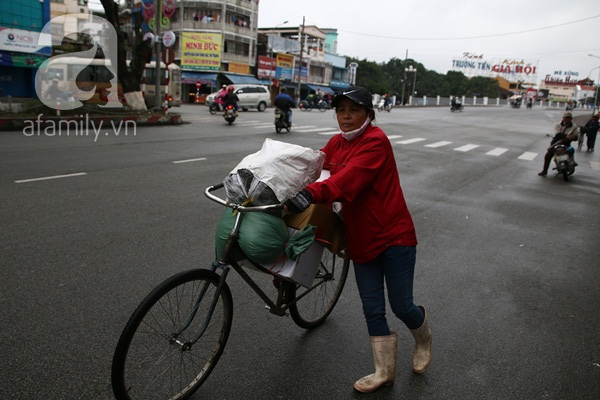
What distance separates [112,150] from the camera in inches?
451

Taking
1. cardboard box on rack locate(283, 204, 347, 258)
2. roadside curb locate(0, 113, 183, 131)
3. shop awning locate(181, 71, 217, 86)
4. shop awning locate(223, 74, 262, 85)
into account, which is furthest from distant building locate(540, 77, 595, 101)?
cardboard box on rack locate(283, 204, 347, 258)

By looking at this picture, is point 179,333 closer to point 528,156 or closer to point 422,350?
point 422,350

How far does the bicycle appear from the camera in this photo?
226 centimetres

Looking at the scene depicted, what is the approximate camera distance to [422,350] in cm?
301

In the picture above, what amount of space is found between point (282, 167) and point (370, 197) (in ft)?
1.73

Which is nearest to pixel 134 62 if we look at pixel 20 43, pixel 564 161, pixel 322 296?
pixel 20 43

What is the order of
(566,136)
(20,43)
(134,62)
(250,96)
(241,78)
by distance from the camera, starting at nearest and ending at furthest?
1. (566,136)
2. (134,62)
3. (20,43)
4. (250,96)
5. (241,78)

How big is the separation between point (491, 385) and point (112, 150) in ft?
34.3

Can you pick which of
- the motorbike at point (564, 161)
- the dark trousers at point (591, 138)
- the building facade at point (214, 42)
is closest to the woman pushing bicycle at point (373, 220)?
the motorbike at point (564, 161)

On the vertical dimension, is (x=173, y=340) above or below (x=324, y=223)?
below

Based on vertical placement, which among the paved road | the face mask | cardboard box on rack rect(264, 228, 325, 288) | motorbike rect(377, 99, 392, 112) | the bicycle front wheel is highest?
motorbike rect(377, 99, 392, 112)

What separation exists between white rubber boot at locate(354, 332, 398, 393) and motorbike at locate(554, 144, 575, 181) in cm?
1024

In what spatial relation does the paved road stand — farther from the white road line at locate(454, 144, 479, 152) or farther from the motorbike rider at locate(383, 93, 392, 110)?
the motorbike rider at locate(383, 93, 392, 110)

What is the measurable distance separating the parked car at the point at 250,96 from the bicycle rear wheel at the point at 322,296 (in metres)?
30.9
